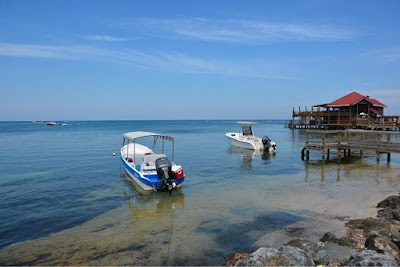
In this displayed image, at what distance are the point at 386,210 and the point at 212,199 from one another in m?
6.87

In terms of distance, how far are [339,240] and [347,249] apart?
38 centimetres

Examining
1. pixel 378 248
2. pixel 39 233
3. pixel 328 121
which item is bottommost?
pixel 39 233

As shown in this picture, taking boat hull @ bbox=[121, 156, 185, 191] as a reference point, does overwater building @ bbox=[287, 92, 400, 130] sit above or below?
above

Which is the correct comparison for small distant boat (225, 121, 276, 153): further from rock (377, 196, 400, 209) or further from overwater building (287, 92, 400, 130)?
overwater building (287, 92, 400, 130)

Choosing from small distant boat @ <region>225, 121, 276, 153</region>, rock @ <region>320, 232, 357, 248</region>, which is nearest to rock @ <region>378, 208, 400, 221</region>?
rock @ <region>320, 232, 357, 248</region>

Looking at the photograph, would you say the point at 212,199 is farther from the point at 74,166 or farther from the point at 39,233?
the point at 74,166

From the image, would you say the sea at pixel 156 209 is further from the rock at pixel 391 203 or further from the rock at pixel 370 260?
the rock at pixel 370 260

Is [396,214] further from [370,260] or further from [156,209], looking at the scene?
[156,209]

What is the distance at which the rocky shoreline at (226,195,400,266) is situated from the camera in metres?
5.67

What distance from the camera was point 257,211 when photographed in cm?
1082

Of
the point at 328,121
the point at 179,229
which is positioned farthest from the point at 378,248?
the point at 328,121

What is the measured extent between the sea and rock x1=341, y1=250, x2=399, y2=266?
273cm

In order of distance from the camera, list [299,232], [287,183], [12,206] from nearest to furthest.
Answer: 1. [299,232]
2. [12,206]
3. [287,183]

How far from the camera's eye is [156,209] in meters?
11.5
